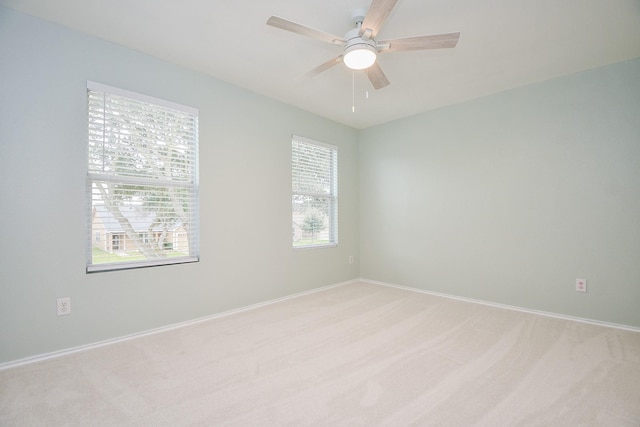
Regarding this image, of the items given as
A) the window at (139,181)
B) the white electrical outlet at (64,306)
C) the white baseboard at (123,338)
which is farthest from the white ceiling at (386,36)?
the white baseboard at (123,338)

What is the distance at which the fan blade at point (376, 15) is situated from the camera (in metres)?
1.63

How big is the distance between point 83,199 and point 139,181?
0.42m

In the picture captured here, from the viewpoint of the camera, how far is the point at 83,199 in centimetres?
230

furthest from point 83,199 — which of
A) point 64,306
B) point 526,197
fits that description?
point 526,197

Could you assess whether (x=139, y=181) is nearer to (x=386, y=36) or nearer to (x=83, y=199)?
(x=83, y=199)

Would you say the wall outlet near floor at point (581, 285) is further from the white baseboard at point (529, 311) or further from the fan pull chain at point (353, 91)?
the fan pull chain at point (353, 91)

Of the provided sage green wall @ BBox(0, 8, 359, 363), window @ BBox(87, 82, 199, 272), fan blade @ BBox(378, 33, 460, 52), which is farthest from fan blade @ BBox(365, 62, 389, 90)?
window @ BBox(87, 82, 199, 272)

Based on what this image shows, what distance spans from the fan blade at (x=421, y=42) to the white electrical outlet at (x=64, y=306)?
9.70 feet

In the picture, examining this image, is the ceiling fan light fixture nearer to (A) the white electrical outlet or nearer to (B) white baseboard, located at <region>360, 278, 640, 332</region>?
(A) the white electrical outlet

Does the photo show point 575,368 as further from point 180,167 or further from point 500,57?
point 180,167

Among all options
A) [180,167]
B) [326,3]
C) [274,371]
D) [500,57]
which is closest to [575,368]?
[274,371]

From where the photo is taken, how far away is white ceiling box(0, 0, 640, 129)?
202 cm

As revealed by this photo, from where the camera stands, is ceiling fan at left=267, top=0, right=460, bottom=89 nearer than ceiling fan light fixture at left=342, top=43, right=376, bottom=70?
Yes

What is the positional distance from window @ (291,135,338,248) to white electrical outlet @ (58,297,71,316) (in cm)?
231
